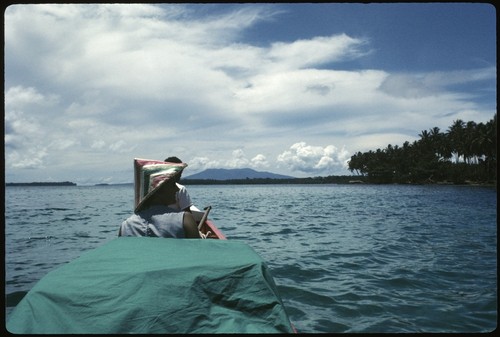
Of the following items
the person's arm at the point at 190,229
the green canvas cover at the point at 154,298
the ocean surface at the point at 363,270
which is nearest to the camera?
the green canvas cover at the point at 154,298

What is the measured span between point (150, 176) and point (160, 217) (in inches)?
23.1

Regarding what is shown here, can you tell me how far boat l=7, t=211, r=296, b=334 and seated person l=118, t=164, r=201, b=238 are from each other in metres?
1.03

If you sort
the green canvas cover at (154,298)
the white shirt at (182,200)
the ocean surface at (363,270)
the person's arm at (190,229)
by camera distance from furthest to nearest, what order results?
the white shirt at (182,200) < the ocean surface at (363,270) < the person's arm at (190,229) < the green canvas cover at (154,298)

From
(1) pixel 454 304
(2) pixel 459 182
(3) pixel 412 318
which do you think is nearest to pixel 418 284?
(1) pixel 454 304

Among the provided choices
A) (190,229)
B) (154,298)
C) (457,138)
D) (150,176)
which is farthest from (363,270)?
(457,138)

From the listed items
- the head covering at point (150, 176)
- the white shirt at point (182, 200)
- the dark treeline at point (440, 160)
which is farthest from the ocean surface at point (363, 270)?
the dark treeline at point (440, 160)

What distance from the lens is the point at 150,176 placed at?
472 cm

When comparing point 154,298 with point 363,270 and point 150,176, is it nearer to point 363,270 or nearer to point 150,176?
point 150,176

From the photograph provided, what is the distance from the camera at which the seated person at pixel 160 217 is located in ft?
14.4

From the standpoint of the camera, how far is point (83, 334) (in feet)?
8.56

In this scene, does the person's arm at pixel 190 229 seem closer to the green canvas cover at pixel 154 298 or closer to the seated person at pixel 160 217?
the seated person at pixel 160 217

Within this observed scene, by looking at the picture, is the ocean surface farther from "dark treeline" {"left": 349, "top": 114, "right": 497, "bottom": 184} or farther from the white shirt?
"dark treeline" {"left": 349, "top": 114, "right": 497, "bottom": 184}

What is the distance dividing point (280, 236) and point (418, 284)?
25.0 ft

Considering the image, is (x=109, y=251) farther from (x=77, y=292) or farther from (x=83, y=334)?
(x=83, y=334)
